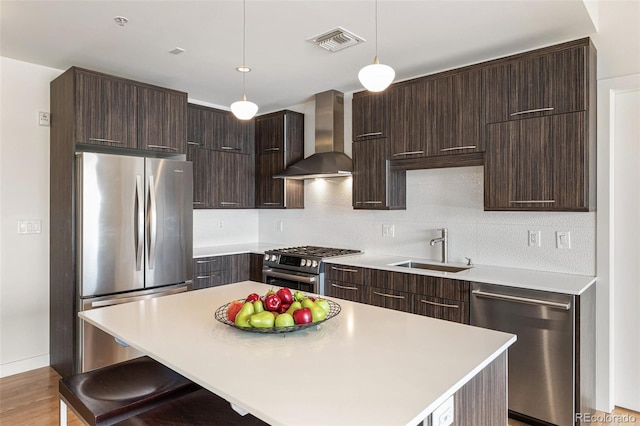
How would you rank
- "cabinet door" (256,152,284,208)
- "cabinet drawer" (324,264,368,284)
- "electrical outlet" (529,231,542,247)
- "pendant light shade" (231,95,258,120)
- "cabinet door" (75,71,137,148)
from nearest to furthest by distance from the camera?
"pendant light shade" (231,95,258,120) → "electrical outlet" (529,231,542,247) → "cabinet door" (75,71,137,148) → "cabinet drawer" (324,264,368,284) → "cabinet door" (256,152,284,208)

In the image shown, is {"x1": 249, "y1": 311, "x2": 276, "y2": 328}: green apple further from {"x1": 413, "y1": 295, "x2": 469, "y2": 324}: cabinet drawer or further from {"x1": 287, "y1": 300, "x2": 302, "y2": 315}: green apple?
{"x1": 413, "y1": 295, "x2": 469, "y2": 324}: cabinet drawer

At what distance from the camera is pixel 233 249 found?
4492 millimetres

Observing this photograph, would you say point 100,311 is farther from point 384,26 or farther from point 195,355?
point 384,26

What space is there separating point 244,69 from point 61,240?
80.6 inches

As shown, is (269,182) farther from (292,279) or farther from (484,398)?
(484,398)

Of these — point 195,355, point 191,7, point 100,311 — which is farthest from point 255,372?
point 191,7

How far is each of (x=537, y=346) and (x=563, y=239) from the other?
0.84 m

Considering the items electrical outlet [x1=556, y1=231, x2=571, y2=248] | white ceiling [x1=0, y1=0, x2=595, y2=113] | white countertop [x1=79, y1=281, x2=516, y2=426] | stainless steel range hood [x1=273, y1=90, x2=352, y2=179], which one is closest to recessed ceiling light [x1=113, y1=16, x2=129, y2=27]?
white ceiling [x1=0, y1=0, x2=595, y2=113]

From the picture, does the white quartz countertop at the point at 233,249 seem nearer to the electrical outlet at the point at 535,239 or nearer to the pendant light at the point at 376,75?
the electrical outlet at the point at 535,239

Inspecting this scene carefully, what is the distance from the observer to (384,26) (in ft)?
8.59

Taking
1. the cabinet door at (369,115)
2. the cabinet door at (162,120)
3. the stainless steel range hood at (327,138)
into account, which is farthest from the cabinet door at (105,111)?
the cabinet door at (369,115)

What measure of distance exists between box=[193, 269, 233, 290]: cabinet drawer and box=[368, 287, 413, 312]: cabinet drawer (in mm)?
1644

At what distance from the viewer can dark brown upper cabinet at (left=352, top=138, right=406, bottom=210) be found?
3.59 m

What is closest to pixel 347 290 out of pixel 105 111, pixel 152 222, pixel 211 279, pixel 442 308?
pixel 442 308
